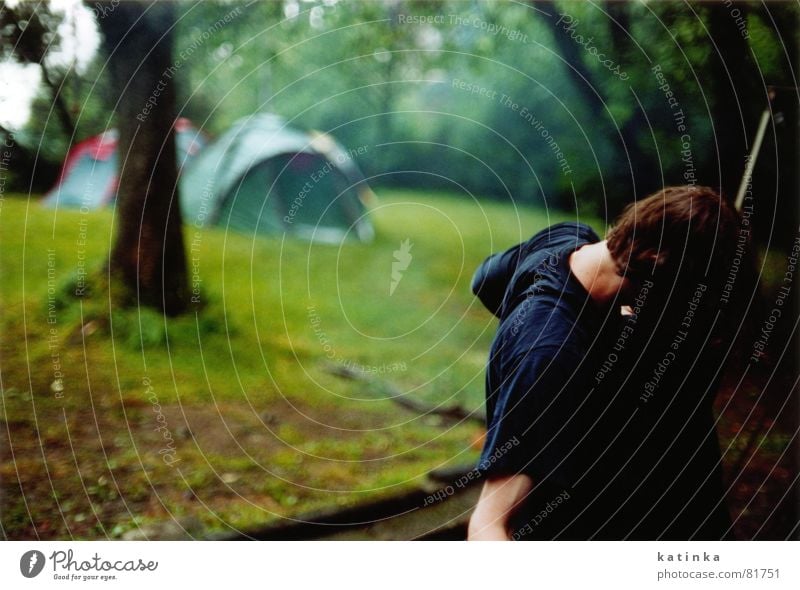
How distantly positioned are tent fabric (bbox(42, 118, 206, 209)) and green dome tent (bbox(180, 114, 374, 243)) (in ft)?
0.56

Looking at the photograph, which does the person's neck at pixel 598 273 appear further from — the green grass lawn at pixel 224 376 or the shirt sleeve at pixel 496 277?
the green grass lawn at pixel 224 376

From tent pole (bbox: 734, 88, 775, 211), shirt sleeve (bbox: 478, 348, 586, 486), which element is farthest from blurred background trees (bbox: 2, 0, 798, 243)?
shirt sleeve (bbox: 478, 348, 586, 486)

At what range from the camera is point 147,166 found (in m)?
1.41

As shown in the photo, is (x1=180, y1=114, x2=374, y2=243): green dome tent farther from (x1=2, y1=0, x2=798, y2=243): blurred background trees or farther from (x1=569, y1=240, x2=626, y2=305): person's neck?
(x1=569, y1=240, x2=626, y2=305): person's neck

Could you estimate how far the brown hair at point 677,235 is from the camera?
855 millimetres

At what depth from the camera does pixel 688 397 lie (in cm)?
108

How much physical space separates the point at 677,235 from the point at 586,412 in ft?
1.03

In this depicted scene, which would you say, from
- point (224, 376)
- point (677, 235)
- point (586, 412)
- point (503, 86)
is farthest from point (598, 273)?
point (224, 376)

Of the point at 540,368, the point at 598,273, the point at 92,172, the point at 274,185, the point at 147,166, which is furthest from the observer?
the point at 274,185

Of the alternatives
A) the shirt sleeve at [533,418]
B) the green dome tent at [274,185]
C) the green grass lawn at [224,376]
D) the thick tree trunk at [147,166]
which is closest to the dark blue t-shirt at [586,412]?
the shirt sleeve at [533,418]

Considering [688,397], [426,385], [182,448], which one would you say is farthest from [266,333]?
[688,397]

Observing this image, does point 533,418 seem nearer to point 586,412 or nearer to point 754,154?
point 586,412

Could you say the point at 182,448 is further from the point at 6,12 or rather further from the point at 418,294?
the point at 6,12

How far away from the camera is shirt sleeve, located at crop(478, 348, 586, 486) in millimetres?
809
